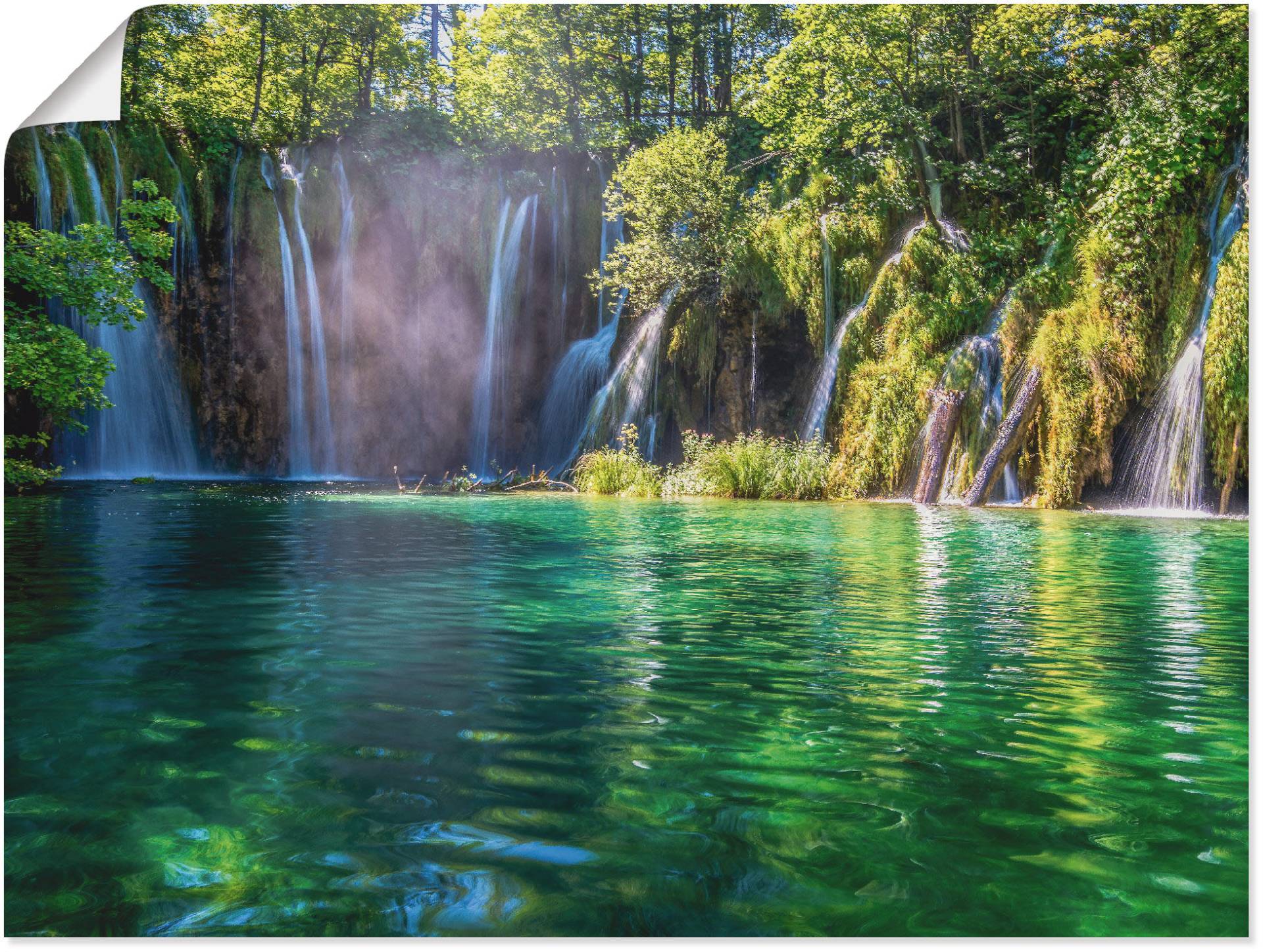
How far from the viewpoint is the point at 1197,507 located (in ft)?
21.1

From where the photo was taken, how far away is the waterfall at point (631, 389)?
450 inches

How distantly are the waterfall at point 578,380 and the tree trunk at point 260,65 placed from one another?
3.75 m

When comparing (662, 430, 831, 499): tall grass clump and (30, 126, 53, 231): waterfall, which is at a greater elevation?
(30, 126, 53, 231): waterfall

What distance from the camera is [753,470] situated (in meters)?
9.60

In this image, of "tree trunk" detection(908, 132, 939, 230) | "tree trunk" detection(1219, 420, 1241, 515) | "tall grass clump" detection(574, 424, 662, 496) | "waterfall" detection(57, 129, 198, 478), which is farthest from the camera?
"waterfall" detection(57, 129, 198, 478)

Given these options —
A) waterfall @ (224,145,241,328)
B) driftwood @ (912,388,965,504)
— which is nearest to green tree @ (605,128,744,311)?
driftwood @ (912,388,965,504)

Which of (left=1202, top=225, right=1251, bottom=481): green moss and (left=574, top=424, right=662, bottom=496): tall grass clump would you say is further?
(left=574, top=424, right=662, bottom=496): tall grass clump

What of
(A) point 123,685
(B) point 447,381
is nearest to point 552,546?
(A) point 123,685

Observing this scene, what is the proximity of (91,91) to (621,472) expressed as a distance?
7.64 meters

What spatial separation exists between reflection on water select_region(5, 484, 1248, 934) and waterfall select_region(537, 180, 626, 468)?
350 inches

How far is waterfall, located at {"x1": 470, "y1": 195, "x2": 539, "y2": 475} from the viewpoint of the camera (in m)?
13.7

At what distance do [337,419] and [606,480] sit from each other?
5119 mm

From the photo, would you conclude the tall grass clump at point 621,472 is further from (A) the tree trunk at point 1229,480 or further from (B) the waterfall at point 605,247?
(A) the tree trunk at point 1229,480

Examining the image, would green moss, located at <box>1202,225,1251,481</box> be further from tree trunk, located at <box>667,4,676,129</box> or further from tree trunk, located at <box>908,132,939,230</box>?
tree trunk, located at <box>667,4,676,129</box>
